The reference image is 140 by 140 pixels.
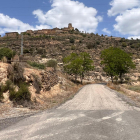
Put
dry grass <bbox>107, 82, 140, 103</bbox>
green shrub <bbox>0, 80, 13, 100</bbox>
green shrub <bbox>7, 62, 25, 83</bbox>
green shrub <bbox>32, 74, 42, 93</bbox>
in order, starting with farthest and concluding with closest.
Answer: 1. dry grass <bbox>107, 82, 140, 103</bbox>
2. green shrub <bbox>32, 74, 42, 93</bbox>
3. green shrub <bbox>7, 62, 25, 83</bbox>
4. green shrub <bbox>0, 80, 13, 100</bbox>

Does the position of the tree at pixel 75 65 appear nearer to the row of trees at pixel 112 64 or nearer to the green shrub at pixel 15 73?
the row of trees at pixel 112 64

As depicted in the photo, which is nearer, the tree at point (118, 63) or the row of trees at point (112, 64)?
the row of trees at point (112, 64)

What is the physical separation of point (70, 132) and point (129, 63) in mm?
35440

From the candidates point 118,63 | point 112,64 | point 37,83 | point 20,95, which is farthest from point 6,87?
point 118,63

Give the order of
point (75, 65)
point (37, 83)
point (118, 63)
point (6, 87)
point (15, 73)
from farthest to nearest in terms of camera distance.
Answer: point (118, 63) < point (75, 65) < point (37, 83) < point (15, 73) < point (6, 87)

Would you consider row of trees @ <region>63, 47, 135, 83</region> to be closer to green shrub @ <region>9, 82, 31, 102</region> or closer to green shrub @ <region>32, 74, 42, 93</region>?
green shrub @ <region>32, 74, 42, 93</region>

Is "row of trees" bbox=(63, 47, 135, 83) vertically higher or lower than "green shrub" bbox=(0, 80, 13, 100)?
higher

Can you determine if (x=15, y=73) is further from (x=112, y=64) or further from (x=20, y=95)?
(x=112, y=64)

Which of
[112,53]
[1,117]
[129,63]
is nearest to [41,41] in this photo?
[112,53]

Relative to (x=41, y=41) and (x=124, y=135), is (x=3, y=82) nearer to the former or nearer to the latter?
(x=124, y=135)

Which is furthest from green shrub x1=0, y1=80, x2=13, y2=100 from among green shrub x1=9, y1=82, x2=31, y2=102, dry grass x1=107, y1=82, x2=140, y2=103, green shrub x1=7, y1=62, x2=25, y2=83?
dry grass x1=107, y1=82, x2=140, y2=103

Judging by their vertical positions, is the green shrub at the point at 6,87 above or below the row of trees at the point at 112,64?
below

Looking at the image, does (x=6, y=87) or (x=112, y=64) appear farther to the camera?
(x=112, y=64)

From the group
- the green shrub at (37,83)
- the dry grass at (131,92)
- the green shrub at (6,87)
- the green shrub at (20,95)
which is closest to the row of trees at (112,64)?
the dry grass at (131,92)
